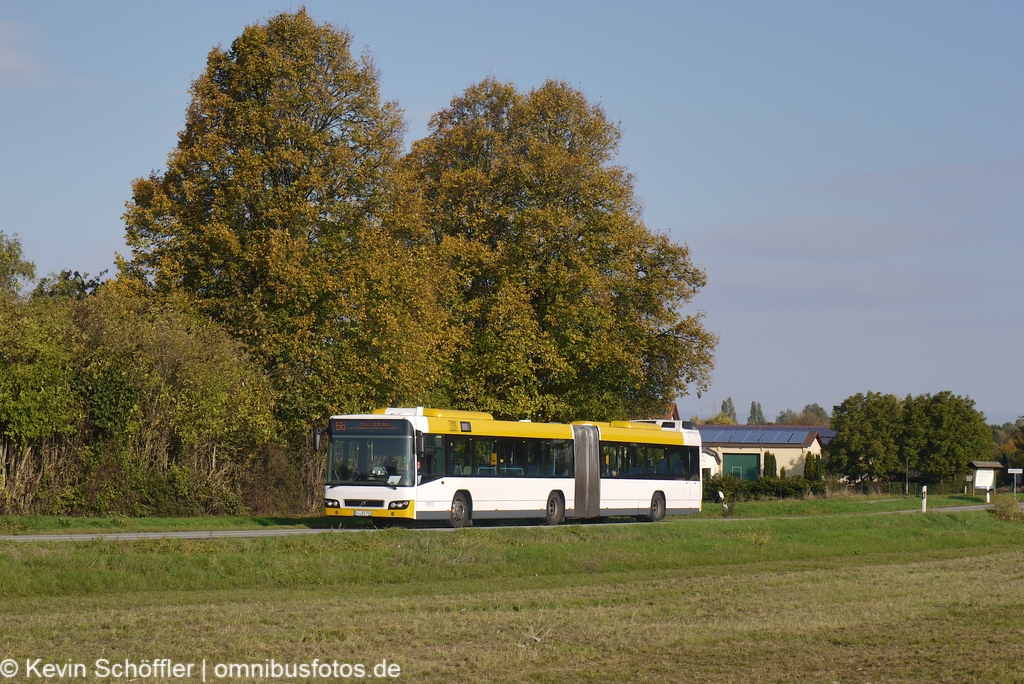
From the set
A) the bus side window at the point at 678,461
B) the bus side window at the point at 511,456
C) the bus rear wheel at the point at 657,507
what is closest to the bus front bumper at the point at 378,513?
the bus side window at the point at 511,456

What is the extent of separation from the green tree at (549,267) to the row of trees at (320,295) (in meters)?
0.10

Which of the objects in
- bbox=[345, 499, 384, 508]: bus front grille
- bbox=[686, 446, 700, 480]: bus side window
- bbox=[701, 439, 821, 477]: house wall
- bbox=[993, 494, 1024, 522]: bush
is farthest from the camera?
bbox=[701, 439, 821, 477]: house wall

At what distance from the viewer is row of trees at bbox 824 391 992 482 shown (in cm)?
7200

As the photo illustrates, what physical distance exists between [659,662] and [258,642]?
4335 mm

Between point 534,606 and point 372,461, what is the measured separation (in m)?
12.3

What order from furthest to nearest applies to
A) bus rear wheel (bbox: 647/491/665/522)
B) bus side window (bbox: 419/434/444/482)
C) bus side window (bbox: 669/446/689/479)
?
1. bus side window (bbox: 669/446/689/479)
2. bus rear wheel (bbox: 647/491/665/522)
3. bus side window (bbox: 419/434/444/482)

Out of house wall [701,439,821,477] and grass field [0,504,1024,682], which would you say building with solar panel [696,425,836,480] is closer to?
house wall [701,439,821,477]

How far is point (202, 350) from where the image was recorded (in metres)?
32.2

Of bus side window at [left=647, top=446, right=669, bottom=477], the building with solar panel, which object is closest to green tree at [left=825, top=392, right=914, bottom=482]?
the building with solar panel

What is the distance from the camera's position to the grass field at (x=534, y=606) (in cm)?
1192

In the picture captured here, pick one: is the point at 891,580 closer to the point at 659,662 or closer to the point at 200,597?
the point at 659,662

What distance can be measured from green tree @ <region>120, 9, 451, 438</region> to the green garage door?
5069 cm

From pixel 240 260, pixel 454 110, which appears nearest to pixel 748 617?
pixel 240 260

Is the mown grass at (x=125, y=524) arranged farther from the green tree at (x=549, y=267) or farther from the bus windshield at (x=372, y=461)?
the green tree at (x=549, y=267)
